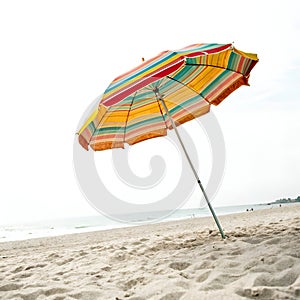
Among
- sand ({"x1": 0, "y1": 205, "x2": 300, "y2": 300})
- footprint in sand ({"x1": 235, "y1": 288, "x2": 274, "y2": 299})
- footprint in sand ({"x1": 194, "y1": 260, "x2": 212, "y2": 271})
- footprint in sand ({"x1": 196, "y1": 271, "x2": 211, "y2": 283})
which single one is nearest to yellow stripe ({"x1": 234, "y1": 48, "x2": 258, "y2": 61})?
sand ({"x1": 0, "y1": 205, "x2": 300, "y2": 300})

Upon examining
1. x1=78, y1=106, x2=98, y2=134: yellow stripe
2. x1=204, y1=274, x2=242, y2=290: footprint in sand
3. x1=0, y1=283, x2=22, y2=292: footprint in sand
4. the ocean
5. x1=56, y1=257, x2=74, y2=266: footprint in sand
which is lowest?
the ocean

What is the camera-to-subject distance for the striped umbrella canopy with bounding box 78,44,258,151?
3180 millimetres

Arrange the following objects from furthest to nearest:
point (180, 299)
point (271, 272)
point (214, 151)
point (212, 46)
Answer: point (214, 151), point (212, 46), point (271, 272), point (180, 299)

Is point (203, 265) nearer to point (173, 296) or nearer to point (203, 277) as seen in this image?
point (203, 277)

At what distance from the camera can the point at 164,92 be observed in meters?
4.45

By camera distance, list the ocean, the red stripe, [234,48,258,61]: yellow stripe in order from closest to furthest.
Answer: the red stripe → [234,48,258,61]: yellow stripe → the ocean

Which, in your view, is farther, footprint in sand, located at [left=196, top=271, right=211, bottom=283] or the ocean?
the ocean

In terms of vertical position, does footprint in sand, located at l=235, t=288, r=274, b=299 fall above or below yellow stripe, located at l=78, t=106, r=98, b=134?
below

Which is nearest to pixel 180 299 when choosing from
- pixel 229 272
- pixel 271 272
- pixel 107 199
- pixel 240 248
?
pixel 229 272

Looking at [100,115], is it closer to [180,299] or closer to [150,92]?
[150,92]

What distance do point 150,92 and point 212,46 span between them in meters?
1.33

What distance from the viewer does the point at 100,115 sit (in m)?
3.84

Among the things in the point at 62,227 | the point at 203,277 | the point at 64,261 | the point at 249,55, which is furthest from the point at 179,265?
the point at 62,227

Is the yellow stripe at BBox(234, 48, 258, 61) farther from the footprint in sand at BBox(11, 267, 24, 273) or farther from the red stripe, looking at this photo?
the footprint in sand at BBox(11, 267, 24, 273)
